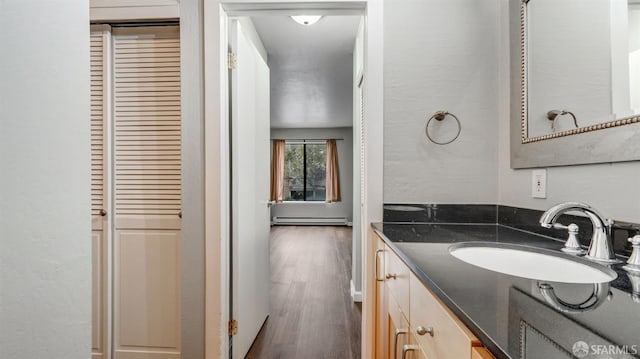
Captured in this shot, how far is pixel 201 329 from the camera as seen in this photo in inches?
67.2

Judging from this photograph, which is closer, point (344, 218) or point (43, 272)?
point (43, 272)

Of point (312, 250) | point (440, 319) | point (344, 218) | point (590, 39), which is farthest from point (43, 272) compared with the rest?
point (344, 218)

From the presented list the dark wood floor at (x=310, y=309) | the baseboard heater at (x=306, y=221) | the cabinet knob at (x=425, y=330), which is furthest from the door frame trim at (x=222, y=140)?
the baseboard heater at (x=306, y=221)

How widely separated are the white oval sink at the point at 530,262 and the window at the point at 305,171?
289 inches

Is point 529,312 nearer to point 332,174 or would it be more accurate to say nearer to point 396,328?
point 396,328

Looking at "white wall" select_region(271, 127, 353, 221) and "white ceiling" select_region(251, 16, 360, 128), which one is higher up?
"white ceiling" select_region(251, 16, 360, 128)

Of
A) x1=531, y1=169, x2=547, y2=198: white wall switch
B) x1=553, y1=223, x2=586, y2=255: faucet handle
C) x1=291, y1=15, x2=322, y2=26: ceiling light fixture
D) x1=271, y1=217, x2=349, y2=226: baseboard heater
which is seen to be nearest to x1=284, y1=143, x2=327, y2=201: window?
x1=271, y1=217, x2=349, y2=226: baseboard heater

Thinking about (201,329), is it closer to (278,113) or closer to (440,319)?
(440,319)

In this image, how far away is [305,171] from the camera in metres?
8.49

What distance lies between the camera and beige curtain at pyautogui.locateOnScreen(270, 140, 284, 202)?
8.20 m

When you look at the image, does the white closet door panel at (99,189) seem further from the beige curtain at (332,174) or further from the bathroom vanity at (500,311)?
the beige curtain at (332,174)

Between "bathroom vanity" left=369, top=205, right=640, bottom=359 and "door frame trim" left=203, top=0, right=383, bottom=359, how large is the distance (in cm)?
60

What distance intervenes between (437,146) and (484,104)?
12.6 inches

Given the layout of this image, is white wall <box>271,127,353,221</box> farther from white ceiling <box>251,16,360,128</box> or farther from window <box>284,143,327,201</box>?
white ceiling <box>251,16,360,128</box>
